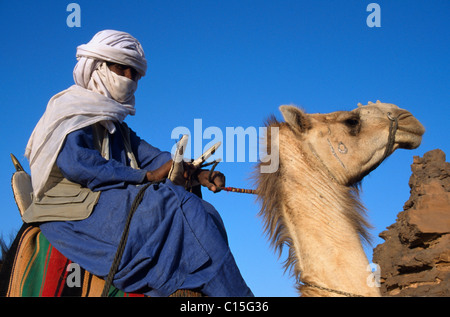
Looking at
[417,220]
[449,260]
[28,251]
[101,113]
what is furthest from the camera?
[417,220]

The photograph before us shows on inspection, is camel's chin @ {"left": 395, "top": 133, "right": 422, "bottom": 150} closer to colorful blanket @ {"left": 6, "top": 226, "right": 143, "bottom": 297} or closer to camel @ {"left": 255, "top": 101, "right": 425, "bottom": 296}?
camel @ {"left": 255, "top": 101, "right": 425, "bottom": 296}

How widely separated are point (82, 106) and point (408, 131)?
2.38 metres

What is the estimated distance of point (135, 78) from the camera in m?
4.00

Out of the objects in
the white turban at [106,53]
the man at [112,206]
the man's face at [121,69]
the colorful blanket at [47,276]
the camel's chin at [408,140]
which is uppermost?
the white turban at [106,53]

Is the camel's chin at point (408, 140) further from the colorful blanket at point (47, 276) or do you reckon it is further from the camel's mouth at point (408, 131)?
the colorful blanket at point (47, 276)

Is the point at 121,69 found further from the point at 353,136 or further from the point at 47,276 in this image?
the point at 353,136

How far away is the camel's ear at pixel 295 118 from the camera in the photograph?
3.84 meters

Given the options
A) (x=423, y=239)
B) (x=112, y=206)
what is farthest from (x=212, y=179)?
(x=423, y=239)

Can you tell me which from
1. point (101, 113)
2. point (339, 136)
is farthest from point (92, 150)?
point (339, 136)

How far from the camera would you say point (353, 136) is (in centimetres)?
380

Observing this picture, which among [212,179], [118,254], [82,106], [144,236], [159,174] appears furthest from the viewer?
[212,179]

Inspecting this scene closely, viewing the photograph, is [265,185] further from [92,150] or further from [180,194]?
[92,150]

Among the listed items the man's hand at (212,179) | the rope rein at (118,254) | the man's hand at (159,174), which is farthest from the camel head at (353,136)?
the rope rein at (118,254)
